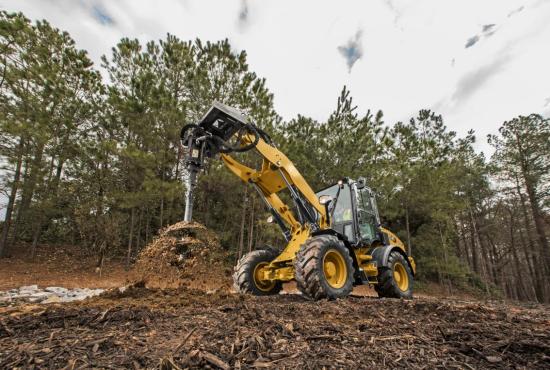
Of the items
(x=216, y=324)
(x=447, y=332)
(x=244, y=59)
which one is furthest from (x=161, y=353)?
(x=244, y=59)

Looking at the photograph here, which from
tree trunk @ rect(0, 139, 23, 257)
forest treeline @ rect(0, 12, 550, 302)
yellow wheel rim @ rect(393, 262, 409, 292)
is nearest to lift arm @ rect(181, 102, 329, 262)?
yellow wheel rim @ rect(393, 262, 409, 292)

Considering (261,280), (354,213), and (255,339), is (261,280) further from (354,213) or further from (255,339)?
(255,339)

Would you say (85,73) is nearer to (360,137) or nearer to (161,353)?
(360,137)

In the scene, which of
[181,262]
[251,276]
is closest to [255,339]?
[181,262]

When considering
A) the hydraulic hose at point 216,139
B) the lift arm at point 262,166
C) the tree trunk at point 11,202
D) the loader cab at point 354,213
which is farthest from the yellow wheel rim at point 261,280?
the tree trunk at point 11,202

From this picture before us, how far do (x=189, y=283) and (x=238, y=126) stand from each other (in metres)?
2.40

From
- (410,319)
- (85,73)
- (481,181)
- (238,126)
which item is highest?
(85,73)

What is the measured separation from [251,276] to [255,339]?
3.29 meters

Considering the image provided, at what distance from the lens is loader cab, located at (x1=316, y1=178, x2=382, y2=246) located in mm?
5676

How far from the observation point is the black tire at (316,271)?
3947mm

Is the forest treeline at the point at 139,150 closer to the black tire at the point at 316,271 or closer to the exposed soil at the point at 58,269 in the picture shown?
the exposed soil at the point at 58,269

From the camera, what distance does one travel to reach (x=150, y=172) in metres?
9.93

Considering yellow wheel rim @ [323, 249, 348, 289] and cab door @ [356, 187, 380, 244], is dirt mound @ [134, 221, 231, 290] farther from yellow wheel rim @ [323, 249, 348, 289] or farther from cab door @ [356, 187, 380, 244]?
cab door @ [356, 187, 380, 244]

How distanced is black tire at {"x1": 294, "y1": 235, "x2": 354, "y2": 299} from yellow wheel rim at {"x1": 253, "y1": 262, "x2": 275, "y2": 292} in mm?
1324
